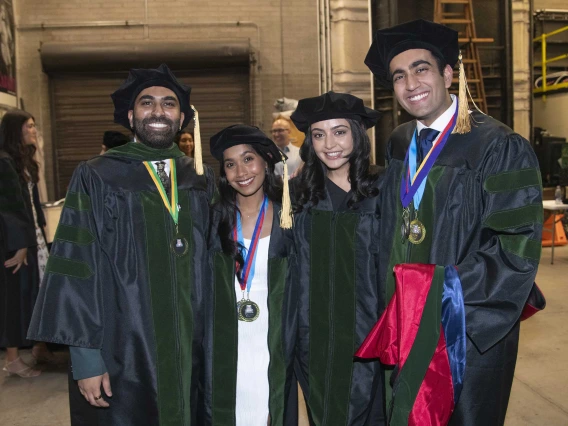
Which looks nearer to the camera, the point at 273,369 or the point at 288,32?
the point at 273,369

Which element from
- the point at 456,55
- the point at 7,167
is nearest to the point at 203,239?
the point at 456,55

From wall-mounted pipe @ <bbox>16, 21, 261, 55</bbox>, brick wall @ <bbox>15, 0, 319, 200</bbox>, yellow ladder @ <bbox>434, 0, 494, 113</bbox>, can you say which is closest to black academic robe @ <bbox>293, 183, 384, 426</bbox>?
yellow ladder @ <bbox>434, 0, 494, 113</bbox>

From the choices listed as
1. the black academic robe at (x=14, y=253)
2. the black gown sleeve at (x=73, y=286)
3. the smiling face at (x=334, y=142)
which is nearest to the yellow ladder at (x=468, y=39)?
the black academic robe at (x=14, y=253)

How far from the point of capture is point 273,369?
2496 mm

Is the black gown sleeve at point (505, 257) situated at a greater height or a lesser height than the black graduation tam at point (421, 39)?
lesser

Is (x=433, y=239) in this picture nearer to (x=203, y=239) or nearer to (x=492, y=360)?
(x=492, y=360)

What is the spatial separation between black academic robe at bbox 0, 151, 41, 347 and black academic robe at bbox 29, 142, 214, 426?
2.05m

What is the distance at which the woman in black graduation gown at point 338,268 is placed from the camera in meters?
2.50

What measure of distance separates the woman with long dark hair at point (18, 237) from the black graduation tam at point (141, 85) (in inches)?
74.4

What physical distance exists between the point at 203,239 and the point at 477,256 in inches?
43.1

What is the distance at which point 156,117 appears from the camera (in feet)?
8.12

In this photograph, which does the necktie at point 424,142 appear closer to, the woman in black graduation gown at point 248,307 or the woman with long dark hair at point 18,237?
the woman in black graduation gown at point 248,307

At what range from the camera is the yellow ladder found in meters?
9.16

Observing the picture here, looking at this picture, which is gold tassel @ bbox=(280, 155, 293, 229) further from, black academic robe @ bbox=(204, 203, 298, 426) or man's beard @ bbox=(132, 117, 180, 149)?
man's beard @ bbox=(132, 117, 180, 149)
